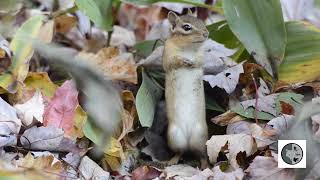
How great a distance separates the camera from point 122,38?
3322 mm

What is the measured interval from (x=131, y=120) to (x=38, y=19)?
74 centimetres

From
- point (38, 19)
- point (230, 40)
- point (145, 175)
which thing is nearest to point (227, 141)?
point (145, 175)

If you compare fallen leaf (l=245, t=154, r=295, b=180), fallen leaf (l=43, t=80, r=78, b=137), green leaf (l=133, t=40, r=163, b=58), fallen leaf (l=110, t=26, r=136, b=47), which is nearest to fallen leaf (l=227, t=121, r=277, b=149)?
fallen leaf (l=245, t=154, r=295, b=180)

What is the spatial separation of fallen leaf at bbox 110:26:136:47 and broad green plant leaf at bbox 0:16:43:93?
649 mm

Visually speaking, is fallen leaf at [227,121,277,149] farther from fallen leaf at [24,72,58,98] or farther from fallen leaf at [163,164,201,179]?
fallen leaf at [24,72,58,98]

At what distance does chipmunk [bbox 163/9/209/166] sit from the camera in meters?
2.17

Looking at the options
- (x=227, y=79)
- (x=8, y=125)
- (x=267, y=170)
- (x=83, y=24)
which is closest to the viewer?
(x=267, y=170)

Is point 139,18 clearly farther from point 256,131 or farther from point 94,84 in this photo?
point 94,84

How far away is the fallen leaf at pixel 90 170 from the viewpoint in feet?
6.64

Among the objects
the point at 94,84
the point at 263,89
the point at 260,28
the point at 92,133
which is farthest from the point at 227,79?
the point at 94,84

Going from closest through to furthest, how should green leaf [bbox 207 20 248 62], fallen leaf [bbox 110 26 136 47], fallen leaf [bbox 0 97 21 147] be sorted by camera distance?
fallen leaf [bbox 0 97 21 147], green leaf [bbox 207 20 248 62], fallen leaf [bbox 110 26 136 47]

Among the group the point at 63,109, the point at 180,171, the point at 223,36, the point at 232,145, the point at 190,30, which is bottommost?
the point at 180,171

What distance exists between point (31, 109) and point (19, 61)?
1.04 ft

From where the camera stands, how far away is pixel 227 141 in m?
2.07
